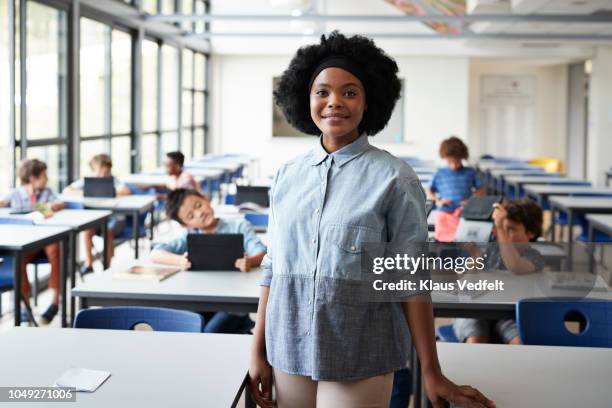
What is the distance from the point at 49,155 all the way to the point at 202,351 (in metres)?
5.62

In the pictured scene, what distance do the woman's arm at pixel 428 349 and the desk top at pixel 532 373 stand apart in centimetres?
24

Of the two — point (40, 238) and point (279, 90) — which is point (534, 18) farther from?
point (279, 90)

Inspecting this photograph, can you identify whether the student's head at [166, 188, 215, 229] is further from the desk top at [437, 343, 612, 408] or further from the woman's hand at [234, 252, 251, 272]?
the desk top at [437, 343, 612, 408]

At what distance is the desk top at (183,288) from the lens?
3.29m

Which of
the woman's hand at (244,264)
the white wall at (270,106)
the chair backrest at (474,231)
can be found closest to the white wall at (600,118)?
the white wall at (270,106)

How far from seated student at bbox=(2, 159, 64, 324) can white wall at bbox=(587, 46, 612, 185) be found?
11.3 meters

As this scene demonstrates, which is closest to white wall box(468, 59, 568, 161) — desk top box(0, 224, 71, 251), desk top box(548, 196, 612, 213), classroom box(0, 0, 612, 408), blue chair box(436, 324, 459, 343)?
classroom box(0, 0, 612, 408)

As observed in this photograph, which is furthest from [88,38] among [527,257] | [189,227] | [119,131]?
[527,257]

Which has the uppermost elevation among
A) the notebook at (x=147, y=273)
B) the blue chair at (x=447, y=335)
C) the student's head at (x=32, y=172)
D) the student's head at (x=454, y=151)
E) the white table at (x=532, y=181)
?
the student's head at (x=454, y=151)

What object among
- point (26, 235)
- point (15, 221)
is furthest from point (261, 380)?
point (15, 221)

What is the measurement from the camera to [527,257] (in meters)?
3.35

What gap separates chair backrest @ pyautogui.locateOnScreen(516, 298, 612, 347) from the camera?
2762mm

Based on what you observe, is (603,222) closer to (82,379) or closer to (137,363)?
(137,363)

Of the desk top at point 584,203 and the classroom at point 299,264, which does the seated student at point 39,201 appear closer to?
the classroom at point 299,264
